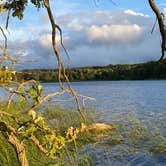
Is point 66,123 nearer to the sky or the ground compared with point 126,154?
nearer to the ground

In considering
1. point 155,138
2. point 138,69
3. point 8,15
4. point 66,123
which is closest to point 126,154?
point 155,138

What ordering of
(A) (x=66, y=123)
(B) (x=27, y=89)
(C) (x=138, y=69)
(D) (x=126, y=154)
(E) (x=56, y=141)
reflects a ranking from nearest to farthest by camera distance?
(E) (x=56, y=141) → (B) (x=27, y=89) → (D) (x=126, y=154) → (A) (x=66, y=123) → (C) (x=138, y=69)

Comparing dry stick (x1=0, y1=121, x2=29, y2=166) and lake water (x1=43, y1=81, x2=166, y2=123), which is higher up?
dry stick (x1=0, y1=121, x2=29, y2=166)

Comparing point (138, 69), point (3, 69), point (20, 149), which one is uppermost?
point (3, 69)

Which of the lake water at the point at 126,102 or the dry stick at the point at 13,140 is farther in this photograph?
the lake water at the point at 126,102

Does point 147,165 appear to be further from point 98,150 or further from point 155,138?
point 155,138

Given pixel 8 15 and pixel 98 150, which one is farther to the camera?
pixel 98 150

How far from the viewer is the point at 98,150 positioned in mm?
10992

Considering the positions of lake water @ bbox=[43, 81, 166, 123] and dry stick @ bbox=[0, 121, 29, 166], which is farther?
lake water @ bbox=[43, 81, 166, 123]

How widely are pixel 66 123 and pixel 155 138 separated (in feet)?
11.8

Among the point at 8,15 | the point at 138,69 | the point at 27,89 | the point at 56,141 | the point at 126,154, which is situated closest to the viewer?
the point at 56,141

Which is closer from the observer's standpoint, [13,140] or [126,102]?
[13,140]

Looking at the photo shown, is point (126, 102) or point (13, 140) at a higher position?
point (13, 140)

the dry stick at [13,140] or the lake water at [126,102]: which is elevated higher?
the dry stick at [13,140]
